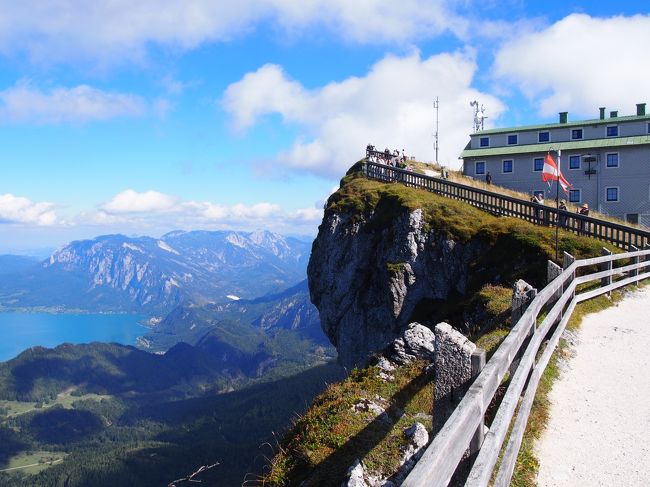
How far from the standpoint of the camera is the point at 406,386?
35.3 ft

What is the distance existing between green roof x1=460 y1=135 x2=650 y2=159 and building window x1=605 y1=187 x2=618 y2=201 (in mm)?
4105

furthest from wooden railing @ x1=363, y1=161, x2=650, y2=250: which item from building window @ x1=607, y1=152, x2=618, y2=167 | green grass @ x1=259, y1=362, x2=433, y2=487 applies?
green grass @ x1=259, y1=362, x2=433, y2=487

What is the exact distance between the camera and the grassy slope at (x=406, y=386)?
8453 millimetres

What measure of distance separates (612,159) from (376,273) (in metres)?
28.2

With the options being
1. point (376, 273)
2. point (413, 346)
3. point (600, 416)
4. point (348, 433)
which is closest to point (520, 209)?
point (376, 273)

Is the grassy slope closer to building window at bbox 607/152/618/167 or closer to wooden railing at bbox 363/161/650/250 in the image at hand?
wooden railing at bbox 363/161/650/250

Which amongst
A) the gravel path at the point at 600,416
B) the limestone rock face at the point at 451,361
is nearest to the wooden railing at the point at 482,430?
the limestone rock face at the point at 451,361

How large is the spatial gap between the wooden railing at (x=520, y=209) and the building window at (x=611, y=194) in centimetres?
1377

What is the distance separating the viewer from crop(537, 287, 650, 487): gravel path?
6.51 meters

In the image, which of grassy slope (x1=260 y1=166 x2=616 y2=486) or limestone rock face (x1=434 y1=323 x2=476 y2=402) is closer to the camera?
limestone rock face (x1=434 y1=323 x2=476 y2=402)

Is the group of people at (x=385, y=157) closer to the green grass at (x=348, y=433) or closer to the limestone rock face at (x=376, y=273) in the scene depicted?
the limestone rock face at (x=376, y=273)

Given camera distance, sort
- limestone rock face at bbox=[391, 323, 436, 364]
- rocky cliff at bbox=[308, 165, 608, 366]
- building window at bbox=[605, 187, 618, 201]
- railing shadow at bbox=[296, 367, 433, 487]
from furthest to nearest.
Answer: building window at bbox=[605, 187, 618, 201], rocky cliff at bbox=[308, 165, 608, 366], limestone rock face at bbox=[391, 323, 436, 364], railing shadow at bbox=[296, 367, 433, 487]

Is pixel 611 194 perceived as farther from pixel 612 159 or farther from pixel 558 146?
pixel 558 146

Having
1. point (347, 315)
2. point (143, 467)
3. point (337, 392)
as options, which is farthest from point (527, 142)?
point (143, 467)
